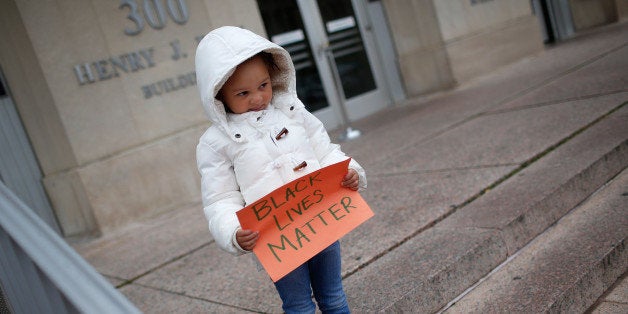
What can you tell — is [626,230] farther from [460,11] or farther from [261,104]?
[460,11]

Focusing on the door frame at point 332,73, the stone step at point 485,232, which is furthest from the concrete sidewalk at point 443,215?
the door frame at point 332,73

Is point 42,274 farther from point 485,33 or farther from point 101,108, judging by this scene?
point 485,33

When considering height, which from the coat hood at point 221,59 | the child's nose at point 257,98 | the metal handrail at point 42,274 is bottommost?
the metal handrail at point 42,274

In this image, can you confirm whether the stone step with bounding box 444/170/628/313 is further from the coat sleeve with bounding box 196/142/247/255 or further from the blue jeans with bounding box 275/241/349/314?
the coat sleeve with bounding box 196/142/247/255

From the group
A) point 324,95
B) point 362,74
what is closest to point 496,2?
point 362,74

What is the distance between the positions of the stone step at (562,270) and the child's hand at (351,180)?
0.90m

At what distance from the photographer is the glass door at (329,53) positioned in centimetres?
722

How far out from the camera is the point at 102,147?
195 inches

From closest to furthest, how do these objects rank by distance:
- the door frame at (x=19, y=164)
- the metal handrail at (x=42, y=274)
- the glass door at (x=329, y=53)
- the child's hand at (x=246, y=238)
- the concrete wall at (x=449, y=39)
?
the metal handrail at (x=42, y=274) → the child's hand at (x=246, y=238) → the door frame at (x=19, y=164) → the glass door at (x=329, y=53) → the concrete wall at (x=449, y=39)

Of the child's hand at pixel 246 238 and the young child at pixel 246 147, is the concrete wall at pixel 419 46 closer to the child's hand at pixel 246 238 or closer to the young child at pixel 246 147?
the young child at pixel 246 147

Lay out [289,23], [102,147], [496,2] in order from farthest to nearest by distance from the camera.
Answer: [496,2]
[289,23]
[102,147]

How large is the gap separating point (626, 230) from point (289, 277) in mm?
1831

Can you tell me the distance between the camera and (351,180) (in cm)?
185

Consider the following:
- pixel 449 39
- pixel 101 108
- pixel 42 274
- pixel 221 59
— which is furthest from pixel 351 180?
pixel 449 39
